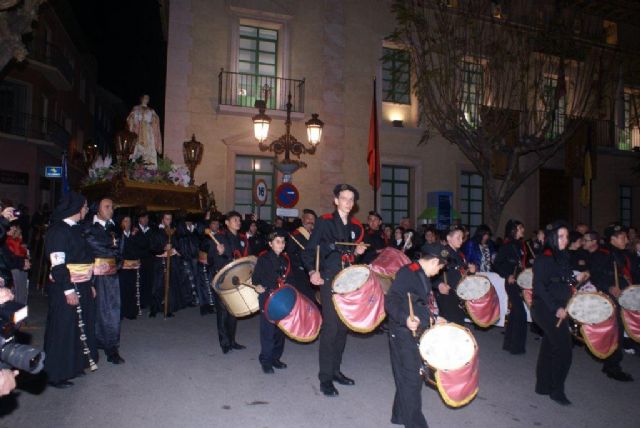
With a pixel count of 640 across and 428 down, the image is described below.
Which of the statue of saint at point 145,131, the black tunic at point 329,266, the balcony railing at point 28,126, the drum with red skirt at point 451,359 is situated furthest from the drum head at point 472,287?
the balcony railing at point 28,126

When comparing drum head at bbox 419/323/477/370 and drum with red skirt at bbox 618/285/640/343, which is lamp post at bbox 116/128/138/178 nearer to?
drum head at bbox 419/323/477/370

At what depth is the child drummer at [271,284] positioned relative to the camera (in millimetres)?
6418

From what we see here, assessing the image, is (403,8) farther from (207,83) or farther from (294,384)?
(294,384)

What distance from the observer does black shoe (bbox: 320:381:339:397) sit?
218 inches

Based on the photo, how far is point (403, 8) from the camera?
50.0ft

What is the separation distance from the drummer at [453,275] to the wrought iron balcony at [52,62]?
2395 centimetres

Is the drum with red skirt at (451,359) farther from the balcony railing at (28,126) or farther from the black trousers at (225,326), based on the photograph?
the balcony railing at (28,126)

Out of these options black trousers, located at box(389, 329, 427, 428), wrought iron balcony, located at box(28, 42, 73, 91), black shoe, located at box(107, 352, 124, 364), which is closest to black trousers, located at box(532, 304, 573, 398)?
black trousers, located at box(389, 329, 427, 428)

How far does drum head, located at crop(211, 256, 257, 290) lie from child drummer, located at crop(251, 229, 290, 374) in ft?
0.56

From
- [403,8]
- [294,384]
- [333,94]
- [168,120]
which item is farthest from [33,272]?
[403,8]

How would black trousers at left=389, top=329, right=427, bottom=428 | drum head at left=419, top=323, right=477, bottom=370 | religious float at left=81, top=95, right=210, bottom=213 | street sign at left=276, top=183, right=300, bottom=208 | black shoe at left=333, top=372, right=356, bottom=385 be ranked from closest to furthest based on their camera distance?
drum head at left=419, top=323, right=477, bottom=370, black trousers at left=389, top=329, right=427, bottom=428, black shoe at left=333, top=372, right=356, bottom=385, religious float at left=81, top=95, right=210, bottom=213, street sign at left=276, top=183, right=300, bottom=208

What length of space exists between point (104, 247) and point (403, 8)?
1235 cm

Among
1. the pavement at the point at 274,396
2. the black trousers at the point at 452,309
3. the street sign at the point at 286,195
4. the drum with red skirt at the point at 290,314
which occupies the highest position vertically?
the street sign at the point at 286,195

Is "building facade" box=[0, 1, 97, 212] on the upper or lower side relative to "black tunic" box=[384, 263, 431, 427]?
upper
